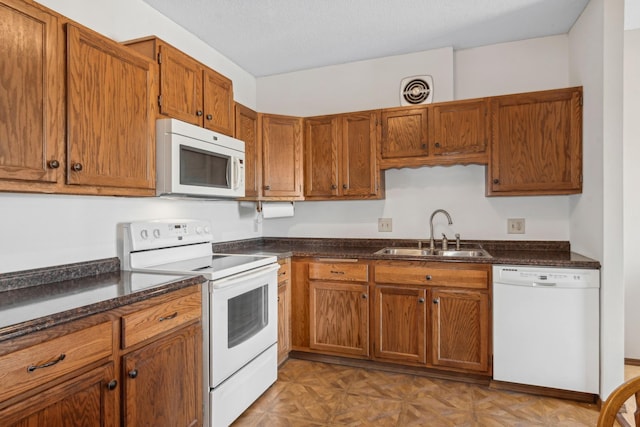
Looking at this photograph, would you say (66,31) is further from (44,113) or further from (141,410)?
(141,410)

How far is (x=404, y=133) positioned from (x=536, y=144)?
0.91 meters

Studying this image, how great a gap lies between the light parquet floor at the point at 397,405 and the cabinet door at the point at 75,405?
0.92 m

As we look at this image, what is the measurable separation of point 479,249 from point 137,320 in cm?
243

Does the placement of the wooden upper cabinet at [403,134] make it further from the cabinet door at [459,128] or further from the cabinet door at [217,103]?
the cabinet door at [217,103]

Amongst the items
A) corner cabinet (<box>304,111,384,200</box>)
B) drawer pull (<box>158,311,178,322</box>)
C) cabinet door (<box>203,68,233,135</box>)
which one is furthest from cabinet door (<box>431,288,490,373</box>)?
cabinet door (<box>203,68,233,135</box>)

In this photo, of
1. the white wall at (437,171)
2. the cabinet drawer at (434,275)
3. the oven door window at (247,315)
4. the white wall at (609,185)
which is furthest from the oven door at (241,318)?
the white wall at (609,185)

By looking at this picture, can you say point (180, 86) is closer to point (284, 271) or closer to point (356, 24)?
point (356, 24)

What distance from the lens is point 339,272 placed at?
110 inches

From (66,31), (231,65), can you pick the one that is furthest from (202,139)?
(231,65)

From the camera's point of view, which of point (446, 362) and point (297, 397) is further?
point (446, 362)

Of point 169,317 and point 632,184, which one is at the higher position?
point 632,184

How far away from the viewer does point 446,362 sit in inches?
100.0

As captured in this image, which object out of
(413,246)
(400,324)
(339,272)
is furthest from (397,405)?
(413,246)

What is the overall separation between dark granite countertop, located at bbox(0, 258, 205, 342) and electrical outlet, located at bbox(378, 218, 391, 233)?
5.91 feet
